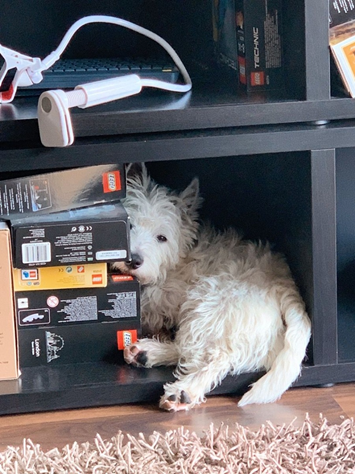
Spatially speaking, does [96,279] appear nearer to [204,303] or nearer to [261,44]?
[204,303]

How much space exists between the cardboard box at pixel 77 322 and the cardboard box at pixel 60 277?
0.04ft

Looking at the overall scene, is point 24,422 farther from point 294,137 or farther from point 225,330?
point 294,137

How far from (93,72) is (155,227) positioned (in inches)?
11.7

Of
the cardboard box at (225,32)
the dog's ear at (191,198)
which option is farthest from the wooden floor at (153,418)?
the cardboard box at (225,32)

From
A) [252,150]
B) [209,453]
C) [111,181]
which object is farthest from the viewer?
[111,181]

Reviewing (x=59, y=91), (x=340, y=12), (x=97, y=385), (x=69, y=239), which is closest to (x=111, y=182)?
(x=69, y=239)

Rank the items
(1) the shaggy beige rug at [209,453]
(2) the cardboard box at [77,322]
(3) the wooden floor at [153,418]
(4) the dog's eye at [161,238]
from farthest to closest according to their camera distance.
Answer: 1. (4) the dog's eye at [161,238]
2. (2) the cardboard box at [77,322]
3. (3) the wooden floor at [153,418]
4. (1) the shaggy beige rug at [209,453]

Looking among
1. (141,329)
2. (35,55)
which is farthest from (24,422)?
(35,55)

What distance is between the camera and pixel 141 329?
127cm

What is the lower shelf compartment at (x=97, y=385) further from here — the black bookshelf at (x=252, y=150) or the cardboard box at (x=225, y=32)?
the cardboard box at (x=225, y=32)

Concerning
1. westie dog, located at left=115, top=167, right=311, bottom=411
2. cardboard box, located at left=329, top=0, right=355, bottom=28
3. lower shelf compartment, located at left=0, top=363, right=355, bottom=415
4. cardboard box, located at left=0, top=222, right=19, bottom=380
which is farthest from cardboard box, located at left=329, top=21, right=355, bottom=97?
cardboard box, located at left=0, top=222, right=19, bottom=380

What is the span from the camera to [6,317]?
1139mm

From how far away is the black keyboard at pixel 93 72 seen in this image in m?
1.22

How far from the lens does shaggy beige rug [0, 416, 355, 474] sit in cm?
97
